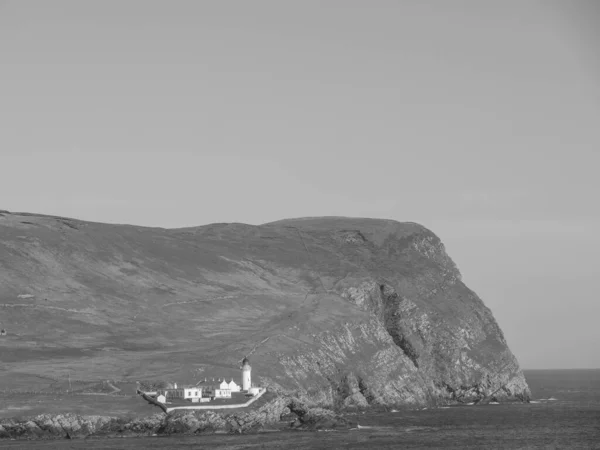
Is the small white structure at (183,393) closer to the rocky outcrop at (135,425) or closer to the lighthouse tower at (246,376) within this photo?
the rocky outcrop at (135,425)

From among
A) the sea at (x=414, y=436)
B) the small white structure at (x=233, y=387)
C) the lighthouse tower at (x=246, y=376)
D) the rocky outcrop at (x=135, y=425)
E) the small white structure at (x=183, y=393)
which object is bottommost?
the sea at (x=414, y=436)

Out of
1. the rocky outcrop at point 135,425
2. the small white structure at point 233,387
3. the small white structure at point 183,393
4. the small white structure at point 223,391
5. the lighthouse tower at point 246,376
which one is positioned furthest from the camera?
the lighthouse tower at point 246,376

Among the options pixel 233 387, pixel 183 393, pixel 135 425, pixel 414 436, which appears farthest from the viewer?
pixel 233 387

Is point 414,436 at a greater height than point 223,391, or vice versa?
point 223,391

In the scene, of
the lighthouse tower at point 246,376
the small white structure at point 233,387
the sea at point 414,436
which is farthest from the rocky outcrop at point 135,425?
the lighthouse tower at point 246,376

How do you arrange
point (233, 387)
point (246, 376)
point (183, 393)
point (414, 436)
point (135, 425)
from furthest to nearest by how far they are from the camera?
point (246, 376) < point (233, 387) < point (183, 393) < point (414, 436) < point (135, 425)

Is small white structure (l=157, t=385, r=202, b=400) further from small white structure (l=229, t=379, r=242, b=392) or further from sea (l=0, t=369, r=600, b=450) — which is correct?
sea (l=0, t=369, r=600, b=450)

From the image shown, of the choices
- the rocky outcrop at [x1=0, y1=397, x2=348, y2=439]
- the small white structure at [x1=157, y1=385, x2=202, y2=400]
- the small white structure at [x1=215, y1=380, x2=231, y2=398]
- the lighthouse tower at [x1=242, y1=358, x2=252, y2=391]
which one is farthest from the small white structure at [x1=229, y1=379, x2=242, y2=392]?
the rocky outcrop at [x1=0, y1=397, x2=348, y2=439]

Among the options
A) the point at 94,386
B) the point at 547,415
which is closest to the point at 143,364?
the point at 94,386

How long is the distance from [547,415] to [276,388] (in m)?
45.9

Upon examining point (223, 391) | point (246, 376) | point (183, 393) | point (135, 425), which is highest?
point (246, 376)

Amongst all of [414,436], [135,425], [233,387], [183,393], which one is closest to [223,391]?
[233,387]

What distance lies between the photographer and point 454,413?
189 metres

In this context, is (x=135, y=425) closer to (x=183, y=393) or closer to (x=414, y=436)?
(x=183, y=393)
